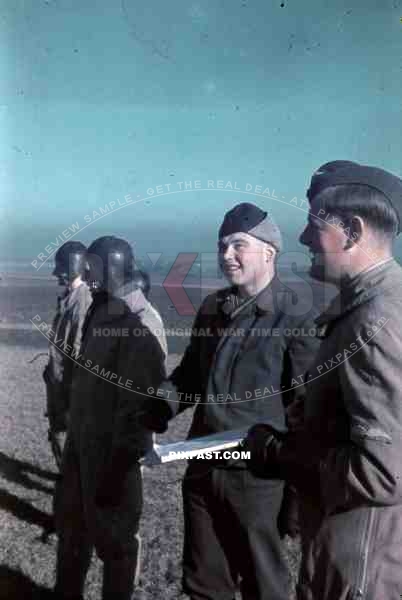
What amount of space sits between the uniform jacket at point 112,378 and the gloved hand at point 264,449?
45 cm

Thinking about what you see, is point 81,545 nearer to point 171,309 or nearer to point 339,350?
point 171,309

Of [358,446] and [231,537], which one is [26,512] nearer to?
[231,537]

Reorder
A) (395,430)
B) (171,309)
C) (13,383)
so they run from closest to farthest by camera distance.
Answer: (395,430) → (171,309) → (13,383)

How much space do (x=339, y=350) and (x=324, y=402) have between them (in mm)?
89

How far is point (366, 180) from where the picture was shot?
92 centimetres

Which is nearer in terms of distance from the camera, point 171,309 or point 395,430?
point 395,430

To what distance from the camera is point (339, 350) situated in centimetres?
86

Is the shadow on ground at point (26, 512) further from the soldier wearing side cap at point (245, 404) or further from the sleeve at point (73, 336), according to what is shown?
the soldier wearing side cap at point (245, 404)

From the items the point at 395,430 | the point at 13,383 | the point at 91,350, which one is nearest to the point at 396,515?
the point at 395,430

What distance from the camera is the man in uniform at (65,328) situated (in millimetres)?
1518

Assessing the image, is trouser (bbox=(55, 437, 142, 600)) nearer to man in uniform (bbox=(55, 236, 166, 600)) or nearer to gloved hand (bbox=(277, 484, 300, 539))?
man in uniform (bbox=(55, 236, 166, 600))

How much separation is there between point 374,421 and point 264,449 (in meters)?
0.22

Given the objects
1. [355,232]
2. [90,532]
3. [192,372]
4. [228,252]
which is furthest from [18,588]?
[355,232]

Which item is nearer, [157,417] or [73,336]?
[157,417]
